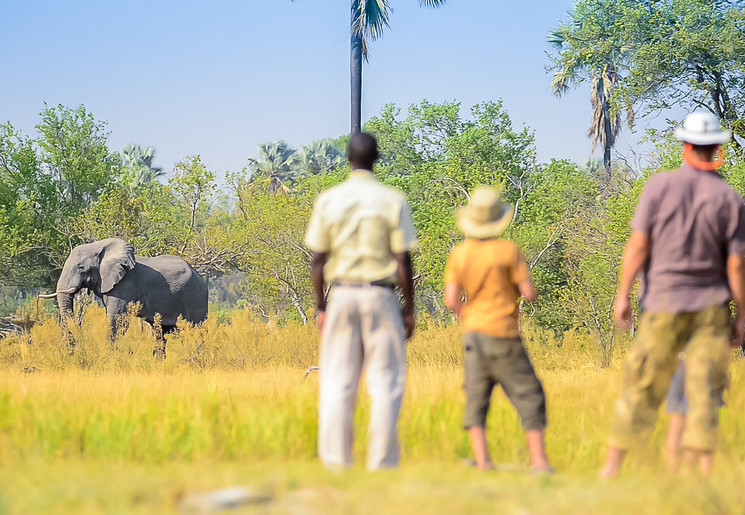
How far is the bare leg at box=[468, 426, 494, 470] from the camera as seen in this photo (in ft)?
19.9

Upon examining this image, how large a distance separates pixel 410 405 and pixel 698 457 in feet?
10.6

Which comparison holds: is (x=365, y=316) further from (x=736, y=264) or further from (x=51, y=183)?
(x=51, y=183)

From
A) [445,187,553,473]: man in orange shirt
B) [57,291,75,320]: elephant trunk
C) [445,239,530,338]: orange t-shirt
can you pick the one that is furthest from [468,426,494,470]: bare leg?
[57,291,75,320]: elephant trunk

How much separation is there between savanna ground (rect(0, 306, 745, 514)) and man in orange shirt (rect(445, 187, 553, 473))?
11.7 inches

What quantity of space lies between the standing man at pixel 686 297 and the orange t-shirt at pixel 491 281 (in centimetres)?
65

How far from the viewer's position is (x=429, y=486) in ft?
15.2

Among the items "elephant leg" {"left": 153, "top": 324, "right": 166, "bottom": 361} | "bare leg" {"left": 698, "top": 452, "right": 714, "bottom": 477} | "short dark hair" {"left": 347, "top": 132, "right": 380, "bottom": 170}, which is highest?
"short dark hair" {"left": 347, "top": 132, "right": 380, "bottom": 170}

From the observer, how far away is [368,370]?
580cm

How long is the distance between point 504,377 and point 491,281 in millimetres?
567

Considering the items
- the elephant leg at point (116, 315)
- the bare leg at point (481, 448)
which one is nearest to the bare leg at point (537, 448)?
the bare leg at point (481, 448)

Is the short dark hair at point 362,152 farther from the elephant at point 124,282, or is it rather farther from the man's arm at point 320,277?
the elephant at point 124,282

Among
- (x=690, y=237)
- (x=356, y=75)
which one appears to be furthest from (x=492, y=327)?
(x=356, y=75)

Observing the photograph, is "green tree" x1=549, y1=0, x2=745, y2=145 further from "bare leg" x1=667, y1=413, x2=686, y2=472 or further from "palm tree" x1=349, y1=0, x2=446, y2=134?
"bare leg" x1=667, y1=413, x2=686, y2=472

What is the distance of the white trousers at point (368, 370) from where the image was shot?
5699 millimetres
